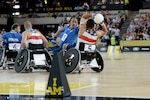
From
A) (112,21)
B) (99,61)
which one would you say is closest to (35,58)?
(99,61)

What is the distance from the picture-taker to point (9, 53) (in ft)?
47.7

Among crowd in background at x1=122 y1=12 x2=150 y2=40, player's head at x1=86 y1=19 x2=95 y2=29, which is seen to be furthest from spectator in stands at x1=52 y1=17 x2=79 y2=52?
crowd in background at x1=122 y1=12 x2=150 y2=40

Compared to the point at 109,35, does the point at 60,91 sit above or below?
above

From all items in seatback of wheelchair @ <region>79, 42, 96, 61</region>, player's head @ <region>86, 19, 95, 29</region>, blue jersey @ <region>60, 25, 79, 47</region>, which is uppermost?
player's head @ <region>86, 19, 95, 29</region>

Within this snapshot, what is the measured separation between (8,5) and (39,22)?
4.87 metres

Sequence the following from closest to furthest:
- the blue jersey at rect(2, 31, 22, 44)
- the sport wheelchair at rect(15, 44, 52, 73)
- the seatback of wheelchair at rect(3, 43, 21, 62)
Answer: the sport wheelchair at rect(15, 44, 52, 73) → the seatback of wheelchair at rect(3, 43, 21, 62) → the blue jersey at rect(2, 31, 22, 44)

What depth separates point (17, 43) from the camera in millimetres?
14539

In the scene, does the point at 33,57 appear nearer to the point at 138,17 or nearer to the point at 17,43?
the point at 17,43

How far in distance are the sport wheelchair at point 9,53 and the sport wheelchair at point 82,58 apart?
2821mm

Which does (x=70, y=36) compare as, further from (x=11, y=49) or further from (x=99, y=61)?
(x=11, y=49)

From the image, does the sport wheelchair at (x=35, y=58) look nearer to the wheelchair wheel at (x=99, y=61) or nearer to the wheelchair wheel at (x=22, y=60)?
the wheelchair wheel at (x=22, y=60)

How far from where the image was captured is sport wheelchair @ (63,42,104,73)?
12023mm

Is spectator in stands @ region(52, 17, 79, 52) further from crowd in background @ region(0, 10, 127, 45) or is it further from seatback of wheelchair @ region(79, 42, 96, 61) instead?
crowd in background @ region(0, 10, 127, 45)

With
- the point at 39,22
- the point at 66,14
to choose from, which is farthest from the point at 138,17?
the point at 39,22
